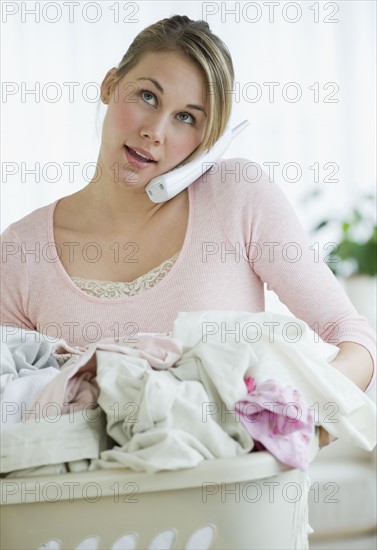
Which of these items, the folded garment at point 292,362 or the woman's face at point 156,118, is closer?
the folded garment at point 292,362

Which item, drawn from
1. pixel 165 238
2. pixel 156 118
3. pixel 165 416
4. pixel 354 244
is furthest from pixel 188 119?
pixel 354 244

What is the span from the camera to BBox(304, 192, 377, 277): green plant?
9.31 feet

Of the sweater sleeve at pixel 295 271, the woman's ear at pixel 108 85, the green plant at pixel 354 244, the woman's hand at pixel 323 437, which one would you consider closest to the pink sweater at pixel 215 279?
the sweater sleeve at pixel 295 271

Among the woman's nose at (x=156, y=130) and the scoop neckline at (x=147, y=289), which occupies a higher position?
the woman's nose at (x=156, y=130)

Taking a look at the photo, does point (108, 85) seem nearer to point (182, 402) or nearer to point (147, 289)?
point (147, 289)

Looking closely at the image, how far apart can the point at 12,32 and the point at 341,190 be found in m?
1.48

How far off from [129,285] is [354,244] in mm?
1684

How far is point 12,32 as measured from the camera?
123 inches

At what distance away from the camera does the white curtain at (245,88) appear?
3.12 m

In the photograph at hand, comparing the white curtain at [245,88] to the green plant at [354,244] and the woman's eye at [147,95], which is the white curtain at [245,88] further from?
the woman's eye at [147,95]

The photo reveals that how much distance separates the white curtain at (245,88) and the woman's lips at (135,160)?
5.68 feet

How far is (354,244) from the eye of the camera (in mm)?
2879

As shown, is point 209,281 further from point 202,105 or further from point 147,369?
point 147,369

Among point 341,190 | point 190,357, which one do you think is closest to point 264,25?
point 341,190
